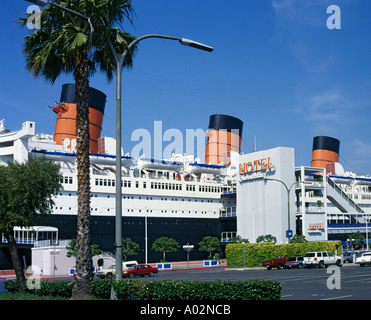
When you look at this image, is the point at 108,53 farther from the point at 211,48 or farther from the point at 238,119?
the point at 238,119

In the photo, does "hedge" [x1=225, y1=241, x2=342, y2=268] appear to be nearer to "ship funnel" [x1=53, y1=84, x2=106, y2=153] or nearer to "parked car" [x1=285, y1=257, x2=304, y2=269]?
"parked car" [x1=285, y1=257, x2=304, y2=269]

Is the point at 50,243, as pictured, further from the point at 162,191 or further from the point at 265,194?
the point at 265,194

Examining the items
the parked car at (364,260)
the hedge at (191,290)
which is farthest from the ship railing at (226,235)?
the hedge at (191,290)

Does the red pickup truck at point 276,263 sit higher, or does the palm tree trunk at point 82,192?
the palm tree trunk at point 82,192

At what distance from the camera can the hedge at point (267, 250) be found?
160 ft

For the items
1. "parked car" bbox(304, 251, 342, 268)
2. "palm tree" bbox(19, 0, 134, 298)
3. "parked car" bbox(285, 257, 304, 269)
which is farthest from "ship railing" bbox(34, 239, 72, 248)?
"palm tree" bbox(19, 0, 134, 298)

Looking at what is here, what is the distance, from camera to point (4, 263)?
57.4 metres

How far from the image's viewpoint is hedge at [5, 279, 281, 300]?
13469 millimetres

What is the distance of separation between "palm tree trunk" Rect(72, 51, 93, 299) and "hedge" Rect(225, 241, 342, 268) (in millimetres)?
35203

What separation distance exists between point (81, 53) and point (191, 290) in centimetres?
898

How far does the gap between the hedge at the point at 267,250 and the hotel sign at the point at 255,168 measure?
38.6ft

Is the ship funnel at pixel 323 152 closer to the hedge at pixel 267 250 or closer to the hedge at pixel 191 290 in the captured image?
the hedge at pixel 267 250

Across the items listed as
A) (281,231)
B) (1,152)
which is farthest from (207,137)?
(1,152)
